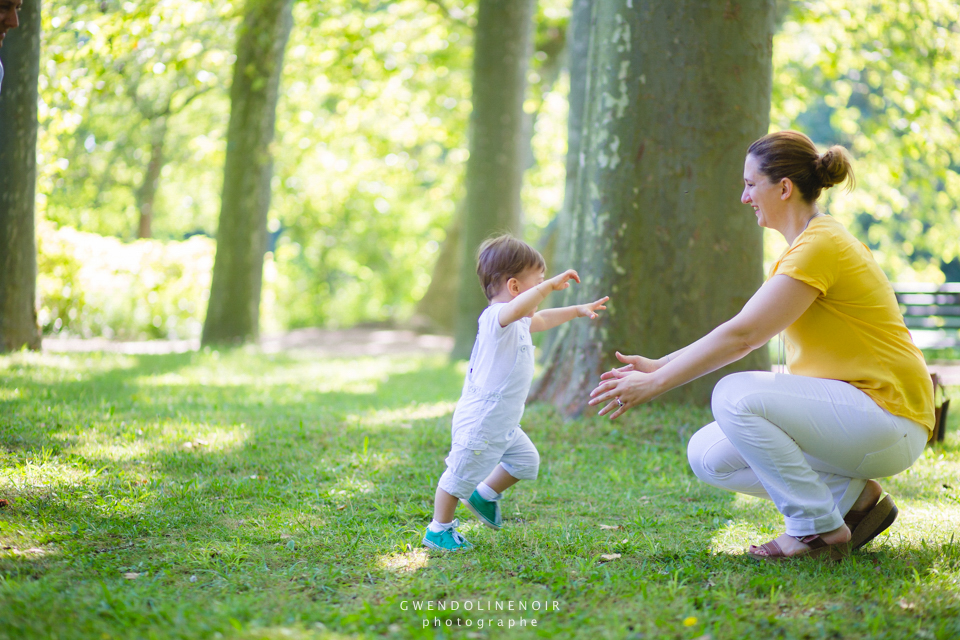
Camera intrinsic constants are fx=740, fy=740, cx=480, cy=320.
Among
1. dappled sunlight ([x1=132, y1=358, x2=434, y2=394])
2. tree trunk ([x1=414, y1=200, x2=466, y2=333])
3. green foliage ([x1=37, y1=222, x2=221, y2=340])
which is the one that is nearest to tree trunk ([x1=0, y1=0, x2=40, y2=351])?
dappled sunlight ([x1=132, y1=358, x2=434, y2=394])

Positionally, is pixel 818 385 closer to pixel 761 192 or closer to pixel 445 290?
pixel 761 192

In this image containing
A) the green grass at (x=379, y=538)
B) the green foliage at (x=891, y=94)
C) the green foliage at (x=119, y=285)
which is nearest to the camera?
the green grass at (x=379, y=538)

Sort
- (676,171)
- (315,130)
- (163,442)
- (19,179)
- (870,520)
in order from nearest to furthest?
(870,520) < (163,442) < (676,171) < (19,179) < (315,130)

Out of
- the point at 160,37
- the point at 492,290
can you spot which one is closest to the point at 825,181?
the point at 492,290

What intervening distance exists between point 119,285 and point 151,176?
22.0 ft

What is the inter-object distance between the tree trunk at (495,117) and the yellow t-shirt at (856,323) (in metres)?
7.62

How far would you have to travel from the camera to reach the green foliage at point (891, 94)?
1029 centimetres

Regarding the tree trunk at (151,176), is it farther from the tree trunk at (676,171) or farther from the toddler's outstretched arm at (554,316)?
the toddler's outstretched arm at (554,316)

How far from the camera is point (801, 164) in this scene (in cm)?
298

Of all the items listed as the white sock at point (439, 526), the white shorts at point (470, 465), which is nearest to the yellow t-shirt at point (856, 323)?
the white shorts at point (470, 465)

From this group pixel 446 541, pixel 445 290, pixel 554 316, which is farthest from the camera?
pixel 445 290

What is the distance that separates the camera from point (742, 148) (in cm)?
527

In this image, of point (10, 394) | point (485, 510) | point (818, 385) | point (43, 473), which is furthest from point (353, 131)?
point (818, 385)

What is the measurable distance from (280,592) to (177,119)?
16.9 meters
